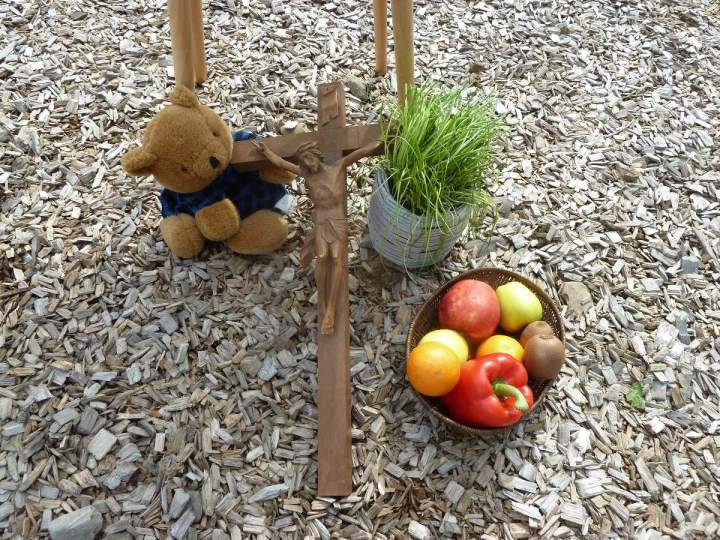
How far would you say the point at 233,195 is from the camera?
69.1 inches

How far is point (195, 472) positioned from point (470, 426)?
0.73 metres

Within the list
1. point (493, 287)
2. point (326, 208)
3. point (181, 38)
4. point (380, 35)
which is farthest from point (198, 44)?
point (493, 287)

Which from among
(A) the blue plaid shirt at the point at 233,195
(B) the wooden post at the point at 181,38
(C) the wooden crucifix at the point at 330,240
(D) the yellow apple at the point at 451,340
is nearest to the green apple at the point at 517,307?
(D) the yellow apple at the point at 451,340

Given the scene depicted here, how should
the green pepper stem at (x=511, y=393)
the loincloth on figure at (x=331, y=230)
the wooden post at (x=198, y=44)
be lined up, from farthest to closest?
the wooden post at (x=198, y=44)
the loincloth on figure at (x=331, y=230)
the green pepper stem at (x=511, y=393)

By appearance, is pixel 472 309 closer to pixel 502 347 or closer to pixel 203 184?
pixel 502 347

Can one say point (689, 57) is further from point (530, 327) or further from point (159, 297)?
point (159, 297)

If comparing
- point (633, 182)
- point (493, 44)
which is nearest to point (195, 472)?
point (633, 182)

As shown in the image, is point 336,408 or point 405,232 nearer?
point 336,408

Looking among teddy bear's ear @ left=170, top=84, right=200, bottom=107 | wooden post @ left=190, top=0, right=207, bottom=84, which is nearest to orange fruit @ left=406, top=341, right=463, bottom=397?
teddy bear's ear @ left=170, top=84, right=200, bottom=107

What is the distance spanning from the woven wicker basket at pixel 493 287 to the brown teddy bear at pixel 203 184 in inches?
20.1

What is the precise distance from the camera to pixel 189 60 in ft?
5.78

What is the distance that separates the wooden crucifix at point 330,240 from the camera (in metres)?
1.49

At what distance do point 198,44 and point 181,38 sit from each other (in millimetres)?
457

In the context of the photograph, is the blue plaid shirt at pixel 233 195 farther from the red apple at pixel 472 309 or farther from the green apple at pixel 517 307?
the green apple at pixel 517 307
